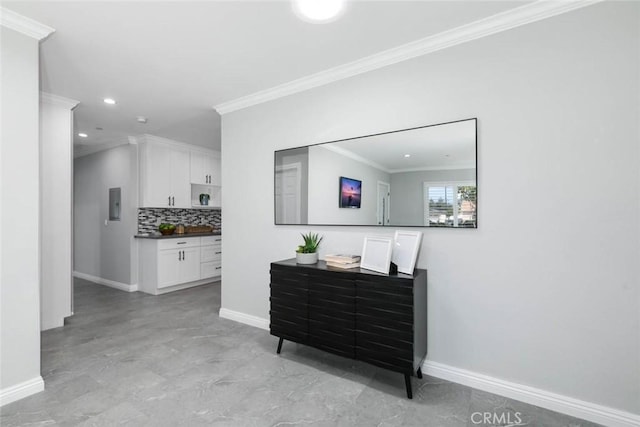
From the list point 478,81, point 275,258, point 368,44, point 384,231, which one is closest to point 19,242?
point 275,258

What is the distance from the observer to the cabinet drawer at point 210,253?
210 inches

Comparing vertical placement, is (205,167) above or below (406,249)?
above

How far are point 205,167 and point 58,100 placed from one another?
2557 millimetres

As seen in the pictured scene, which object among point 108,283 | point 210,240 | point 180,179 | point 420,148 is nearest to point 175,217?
point 180,179

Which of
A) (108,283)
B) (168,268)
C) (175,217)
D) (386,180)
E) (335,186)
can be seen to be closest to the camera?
(386,180)

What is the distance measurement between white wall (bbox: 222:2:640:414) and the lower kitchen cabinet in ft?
12.7

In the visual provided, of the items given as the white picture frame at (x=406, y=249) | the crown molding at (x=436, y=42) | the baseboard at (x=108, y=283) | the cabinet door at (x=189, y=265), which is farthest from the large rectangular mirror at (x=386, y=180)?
the baseboard at (x=108, y=283)

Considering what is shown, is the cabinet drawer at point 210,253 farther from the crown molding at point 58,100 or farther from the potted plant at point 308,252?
the potted plant at point 308,252

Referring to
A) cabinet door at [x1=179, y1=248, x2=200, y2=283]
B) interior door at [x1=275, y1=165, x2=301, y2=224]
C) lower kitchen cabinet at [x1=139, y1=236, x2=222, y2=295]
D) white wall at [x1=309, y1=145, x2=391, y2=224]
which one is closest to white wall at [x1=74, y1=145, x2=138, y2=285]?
lower kitchen cabinet at [x1=139, y1=236, x2=222, y2=295]

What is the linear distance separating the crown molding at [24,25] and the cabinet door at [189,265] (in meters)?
3.44

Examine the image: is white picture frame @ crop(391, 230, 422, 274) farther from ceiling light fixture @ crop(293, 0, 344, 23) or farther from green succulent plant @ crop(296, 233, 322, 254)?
ceiling light fixture @ crop(293, 0, 344, 23)

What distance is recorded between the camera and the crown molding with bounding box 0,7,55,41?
6.54 feet

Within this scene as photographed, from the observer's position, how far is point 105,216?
17.9 ft

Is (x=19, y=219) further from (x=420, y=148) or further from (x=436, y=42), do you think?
(x=436, y=42)
